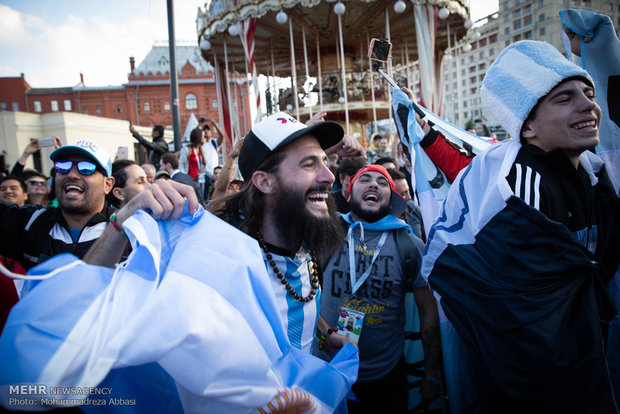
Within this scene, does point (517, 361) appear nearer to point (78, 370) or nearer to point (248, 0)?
point (78, 370)

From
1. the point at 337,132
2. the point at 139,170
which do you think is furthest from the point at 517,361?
the point at 139,170

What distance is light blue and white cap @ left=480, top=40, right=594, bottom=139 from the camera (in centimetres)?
163

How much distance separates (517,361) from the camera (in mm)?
1432

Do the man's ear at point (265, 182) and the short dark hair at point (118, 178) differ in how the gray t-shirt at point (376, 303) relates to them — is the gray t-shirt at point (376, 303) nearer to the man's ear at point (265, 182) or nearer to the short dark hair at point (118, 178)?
the man's ear at point (265, 182)

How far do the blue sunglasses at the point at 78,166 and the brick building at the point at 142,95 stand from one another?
46467 millimetres

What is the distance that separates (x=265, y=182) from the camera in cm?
189

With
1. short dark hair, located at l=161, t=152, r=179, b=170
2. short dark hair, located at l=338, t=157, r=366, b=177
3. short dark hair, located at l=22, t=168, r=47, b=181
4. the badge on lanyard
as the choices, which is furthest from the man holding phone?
the badge on lanyard

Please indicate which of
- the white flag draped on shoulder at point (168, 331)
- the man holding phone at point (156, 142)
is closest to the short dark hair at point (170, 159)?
the man holding phone at point (156, 142)

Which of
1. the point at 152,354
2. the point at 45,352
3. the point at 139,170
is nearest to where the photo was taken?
the point at 45,352

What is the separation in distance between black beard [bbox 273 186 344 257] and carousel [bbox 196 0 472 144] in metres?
9.76

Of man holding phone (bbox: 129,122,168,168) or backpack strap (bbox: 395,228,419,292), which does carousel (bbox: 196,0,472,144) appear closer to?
man holding phone (bbox: 129,122,168,168)

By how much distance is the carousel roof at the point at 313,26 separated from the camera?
11.9 m

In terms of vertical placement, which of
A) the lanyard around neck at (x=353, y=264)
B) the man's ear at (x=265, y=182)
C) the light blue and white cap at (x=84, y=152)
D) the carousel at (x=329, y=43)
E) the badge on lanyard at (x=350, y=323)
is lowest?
the badge on lanyard at (x=350, y=323)

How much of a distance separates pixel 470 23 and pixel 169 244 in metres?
15.6
